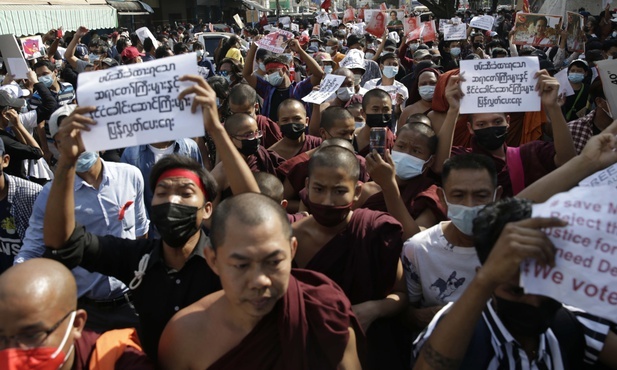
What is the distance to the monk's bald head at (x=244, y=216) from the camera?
1957 mm

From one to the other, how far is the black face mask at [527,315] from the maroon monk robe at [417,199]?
1378 mm

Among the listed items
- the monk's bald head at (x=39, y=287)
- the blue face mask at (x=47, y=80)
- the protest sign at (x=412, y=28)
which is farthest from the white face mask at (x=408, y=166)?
the protest sign at (x=412, y=28)

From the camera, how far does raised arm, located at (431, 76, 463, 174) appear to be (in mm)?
3547

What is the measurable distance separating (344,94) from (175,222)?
404cm

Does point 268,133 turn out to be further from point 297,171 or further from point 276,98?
point 276,98

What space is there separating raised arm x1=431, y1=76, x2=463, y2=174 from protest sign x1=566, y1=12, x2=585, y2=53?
24.2 ft

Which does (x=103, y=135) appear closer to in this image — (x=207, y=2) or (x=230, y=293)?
(x=230, y=293)

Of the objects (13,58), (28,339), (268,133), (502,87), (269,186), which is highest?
(502,87)

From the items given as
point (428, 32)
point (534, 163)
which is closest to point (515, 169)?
point (534, 163)

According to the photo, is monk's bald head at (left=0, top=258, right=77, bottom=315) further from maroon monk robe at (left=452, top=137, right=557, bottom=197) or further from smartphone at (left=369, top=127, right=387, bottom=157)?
maroon monk robe at (left=452, top=137, right=557, bottom=197)

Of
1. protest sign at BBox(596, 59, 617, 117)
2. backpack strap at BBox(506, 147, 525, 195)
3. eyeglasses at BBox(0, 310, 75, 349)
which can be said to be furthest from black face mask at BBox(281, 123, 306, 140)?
eyeglasses at BBox(0, 310, 75, 349)

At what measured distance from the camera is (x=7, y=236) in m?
3.51

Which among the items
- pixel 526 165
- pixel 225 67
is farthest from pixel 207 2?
pixel 526 165

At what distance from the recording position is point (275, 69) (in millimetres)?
7020
